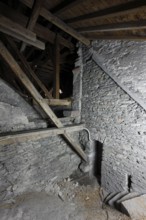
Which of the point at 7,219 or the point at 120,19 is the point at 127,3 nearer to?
the point at 120,19

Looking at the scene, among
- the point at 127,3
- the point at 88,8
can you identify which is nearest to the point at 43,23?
the point at 88,8

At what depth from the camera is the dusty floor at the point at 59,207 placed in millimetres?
3572

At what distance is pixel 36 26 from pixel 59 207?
462 cm

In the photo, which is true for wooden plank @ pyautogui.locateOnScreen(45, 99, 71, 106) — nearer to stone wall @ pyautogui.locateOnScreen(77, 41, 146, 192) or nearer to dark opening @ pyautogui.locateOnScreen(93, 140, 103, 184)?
stone wall @ pyautogui.locateOnScreen(77, 41, 146, 192)

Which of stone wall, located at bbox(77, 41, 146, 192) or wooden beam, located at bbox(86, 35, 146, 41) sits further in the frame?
stone wall, located at bbox(77, 41, 146, 192)

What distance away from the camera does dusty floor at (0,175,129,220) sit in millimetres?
3572

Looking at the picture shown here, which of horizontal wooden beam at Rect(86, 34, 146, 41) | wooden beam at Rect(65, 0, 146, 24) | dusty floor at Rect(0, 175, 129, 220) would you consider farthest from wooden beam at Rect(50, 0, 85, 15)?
dusty floor at Rect(0, 175, 129, 220)

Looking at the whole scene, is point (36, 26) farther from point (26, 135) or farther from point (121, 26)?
point (26, 135)

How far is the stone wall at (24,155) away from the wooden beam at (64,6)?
80.1 inches

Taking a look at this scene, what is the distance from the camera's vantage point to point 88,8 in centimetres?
301

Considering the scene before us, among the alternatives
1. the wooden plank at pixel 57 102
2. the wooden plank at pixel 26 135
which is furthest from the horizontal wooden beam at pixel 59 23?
the wooden plank at pixel 26 135

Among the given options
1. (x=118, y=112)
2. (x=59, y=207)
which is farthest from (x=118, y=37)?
(x=59, y=207)

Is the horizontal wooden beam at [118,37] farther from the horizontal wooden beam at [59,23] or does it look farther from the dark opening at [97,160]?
the dark opening at [97,160]

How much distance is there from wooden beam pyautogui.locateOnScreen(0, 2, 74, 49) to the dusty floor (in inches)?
158
